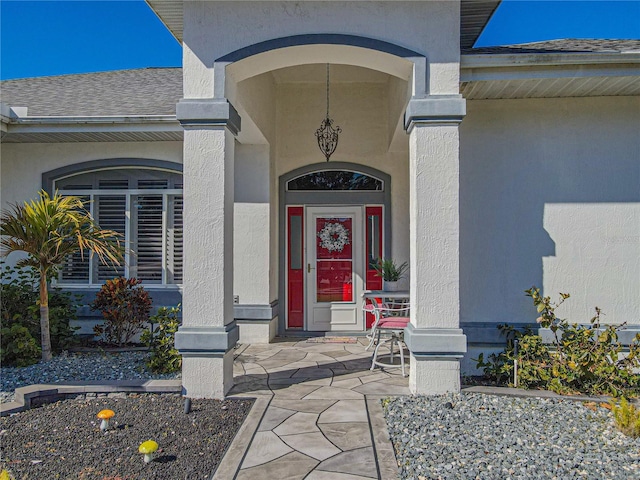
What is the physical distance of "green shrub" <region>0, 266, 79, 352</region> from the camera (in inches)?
252

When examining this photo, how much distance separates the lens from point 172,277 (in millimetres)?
7590

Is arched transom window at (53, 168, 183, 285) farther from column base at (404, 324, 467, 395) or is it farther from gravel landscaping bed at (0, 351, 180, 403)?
column base at (404, 324, 467, 395)

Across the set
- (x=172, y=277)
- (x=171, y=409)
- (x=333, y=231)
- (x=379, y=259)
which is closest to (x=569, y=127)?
(x=379, y=259)

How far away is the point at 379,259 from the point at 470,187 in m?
2.80

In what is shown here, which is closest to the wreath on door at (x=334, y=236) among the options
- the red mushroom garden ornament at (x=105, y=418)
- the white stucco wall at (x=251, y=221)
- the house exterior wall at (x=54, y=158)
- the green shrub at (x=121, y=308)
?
the white stucco wall at (x=251, y=221)

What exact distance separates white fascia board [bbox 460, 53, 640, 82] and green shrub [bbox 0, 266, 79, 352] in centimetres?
632

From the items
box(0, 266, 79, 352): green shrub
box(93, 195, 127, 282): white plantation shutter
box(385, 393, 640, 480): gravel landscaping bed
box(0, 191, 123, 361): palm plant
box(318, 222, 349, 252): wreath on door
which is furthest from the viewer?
box(318, 222, 349, 252): wreath on door

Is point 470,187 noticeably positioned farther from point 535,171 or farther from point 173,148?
point 173,148

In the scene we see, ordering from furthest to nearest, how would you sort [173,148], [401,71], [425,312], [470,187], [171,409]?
[173,148] → [470,187] → [401,71] → [425,312] → [171,409]

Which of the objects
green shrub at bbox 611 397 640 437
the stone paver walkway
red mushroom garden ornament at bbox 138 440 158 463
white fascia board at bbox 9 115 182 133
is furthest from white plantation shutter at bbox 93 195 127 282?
green shrub at bbox 611 397 640 437

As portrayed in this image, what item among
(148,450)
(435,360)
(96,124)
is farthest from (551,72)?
(96,124)

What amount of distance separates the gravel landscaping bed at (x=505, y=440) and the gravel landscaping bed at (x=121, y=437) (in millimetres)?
1447

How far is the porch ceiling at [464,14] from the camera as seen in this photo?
16.0ft

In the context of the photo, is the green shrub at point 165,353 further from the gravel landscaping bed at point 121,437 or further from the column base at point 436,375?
the column base at point 436,375
